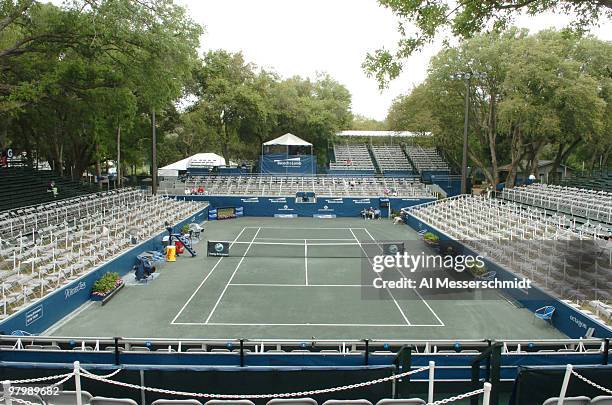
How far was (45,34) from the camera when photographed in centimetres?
2059

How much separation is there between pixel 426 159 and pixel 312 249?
3391 centimetres

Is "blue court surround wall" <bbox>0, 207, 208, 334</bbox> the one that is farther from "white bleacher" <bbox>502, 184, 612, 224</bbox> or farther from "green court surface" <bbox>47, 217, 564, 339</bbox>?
"white bleacher" <bbox>502, 184, 612, 224</bbox>

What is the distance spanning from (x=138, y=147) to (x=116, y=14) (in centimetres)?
2671

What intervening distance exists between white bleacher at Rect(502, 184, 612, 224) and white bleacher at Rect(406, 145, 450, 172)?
18.0 m

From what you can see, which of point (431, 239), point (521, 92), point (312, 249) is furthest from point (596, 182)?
point (312, 249)

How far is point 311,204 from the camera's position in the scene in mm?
38844

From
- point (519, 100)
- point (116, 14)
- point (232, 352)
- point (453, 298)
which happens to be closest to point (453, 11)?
point (453, 298)

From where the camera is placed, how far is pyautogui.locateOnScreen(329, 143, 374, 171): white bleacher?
176 feet

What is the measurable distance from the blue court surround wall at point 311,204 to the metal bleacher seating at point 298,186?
1.25 metres

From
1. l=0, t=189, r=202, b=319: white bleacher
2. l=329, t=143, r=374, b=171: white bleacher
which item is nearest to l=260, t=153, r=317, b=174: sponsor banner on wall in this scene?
l=329, t=143, r=374, b=171: white bleacher

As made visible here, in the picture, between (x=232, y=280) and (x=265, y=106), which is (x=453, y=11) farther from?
(x=265, y=106)

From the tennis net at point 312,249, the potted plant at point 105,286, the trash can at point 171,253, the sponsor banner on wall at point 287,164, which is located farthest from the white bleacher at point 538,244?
the sponsor banner on wall at point 287,164

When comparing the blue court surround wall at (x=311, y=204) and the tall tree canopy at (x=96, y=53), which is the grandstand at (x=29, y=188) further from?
the blue court surround wall at (x=311, y=204)

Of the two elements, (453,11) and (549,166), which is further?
(549,166)
